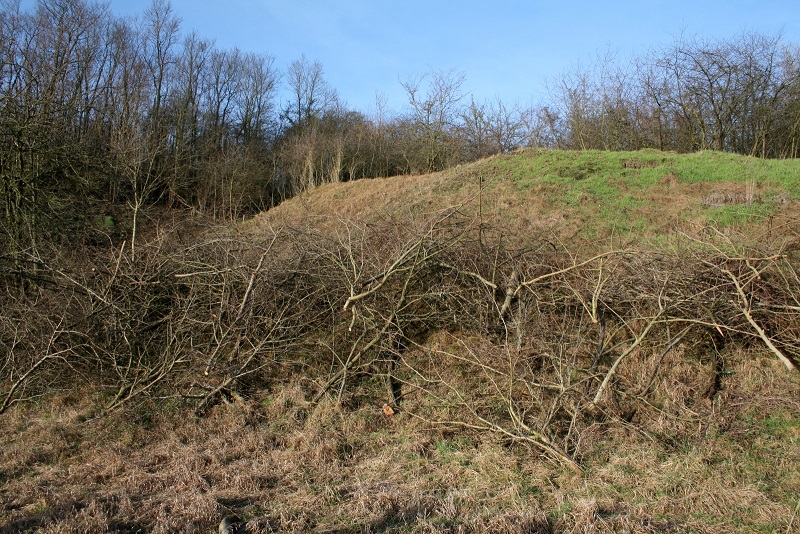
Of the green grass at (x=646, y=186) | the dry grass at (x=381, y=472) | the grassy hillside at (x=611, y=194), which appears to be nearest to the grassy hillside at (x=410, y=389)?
the dry grass at (x=381, y=472)

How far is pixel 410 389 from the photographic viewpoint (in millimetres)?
6426

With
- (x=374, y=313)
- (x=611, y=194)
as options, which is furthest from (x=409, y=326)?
(x=611, y=194)

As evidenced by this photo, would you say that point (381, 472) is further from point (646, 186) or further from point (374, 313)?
point (646, 186)

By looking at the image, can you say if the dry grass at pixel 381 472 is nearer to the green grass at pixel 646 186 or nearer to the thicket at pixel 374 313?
the thicket at pixel 374 313

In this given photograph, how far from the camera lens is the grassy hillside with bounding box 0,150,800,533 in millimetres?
3895

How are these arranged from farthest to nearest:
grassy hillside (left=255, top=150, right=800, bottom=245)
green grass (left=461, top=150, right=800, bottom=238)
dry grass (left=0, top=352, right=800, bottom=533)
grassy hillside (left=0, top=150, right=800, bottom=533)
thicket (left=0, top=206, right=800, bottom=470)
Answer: green grass (left=461, top=150, right=800, bottom=238) → grassy hillside (left=255, top=150, right=800, bottom=245) → thicket (left=0, top=206, right=800, bottom=470) → grassy hillside (left=0, top=150, right=800, bottom=533) → dry grass (left=0, top=352, right=800, bottom=533)

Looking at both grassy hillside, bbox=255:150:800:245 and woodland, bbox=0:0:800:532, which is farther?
grassy hillside, bbox=255:150:800:245

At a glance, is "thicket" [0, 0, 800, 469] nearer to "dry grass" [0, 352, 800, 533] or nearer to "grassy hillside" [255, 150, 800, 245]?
"dry grass" [0, 352, 800, 533]

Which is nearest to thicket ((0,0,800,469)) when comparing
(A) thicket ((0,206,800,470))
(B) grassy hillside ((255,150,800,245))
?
(A) thicket ((0,206,800,470))

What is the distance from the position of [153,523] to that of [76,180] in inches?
336

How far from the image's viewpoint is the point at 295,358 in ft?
22.7

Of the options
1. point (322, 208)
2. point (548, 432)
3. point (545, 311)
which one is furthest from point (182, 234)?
point (322, 208)

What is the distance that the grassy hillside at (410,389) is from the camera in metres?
3.89

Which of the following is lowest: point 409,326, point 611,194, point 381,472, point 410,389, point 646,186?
point 381,472
